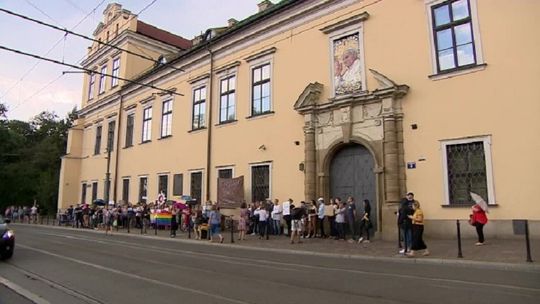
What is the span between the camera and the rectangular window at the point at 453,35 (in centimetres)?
1627

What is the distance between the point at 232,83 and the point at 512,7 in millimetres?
15279

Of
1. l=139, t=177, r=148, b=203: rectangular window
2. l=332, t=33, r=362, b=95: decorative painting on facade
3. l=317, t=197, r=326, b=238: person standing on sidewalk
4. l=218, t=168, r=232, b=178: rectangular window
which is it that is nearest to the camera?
l=317, t=197, r=326, b=238: person standing on sidewalk

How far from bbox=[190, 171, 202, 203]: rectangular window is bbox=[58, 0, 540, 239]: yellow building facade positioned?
0.29 feet

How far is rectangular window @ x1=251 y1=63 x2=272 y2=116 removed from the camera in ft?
78.4

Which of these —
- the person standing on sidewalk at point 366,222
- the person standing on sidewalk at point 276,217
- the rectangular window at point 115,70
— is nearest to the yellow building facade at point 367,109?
the person standing on sidewalk at point 366,222

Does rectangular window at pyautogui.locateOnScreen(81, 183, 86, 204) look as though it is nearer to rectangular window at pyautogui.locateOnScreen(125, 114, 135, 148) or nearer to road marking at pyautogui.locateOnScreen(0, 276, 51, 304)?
rectangular window at pyautogui.locateOnScreen(125, 114, 135, 148)

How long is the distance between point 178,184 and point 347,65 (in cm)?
1458

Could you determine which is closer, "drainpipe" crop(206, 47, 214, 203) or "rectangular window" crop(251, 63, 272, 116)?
"rectangular window" crop(251, 63, 272, 116)

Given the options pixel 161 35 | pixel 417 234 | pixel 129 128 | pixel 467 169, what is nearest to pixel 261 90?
pixel 467 169

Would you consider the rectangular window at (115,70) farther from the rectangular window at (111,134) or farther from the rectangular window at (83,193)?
the rectangular window at (83,193)

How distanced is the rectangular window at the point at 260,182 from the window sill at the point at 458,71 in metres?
9.61

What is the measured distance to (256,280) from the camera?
9109 mm

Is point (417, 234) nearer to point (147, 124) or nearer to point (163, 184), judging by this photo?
point (163, 184)

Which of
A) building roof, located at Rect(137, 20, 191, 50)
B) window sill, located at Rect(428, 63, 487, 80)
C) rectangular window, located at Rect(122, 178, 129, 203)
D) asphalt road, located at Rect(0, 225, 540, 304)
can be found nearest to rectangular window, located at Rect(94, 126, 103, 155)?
rectangular window, located at Rect(122, 178, 129, 203)
